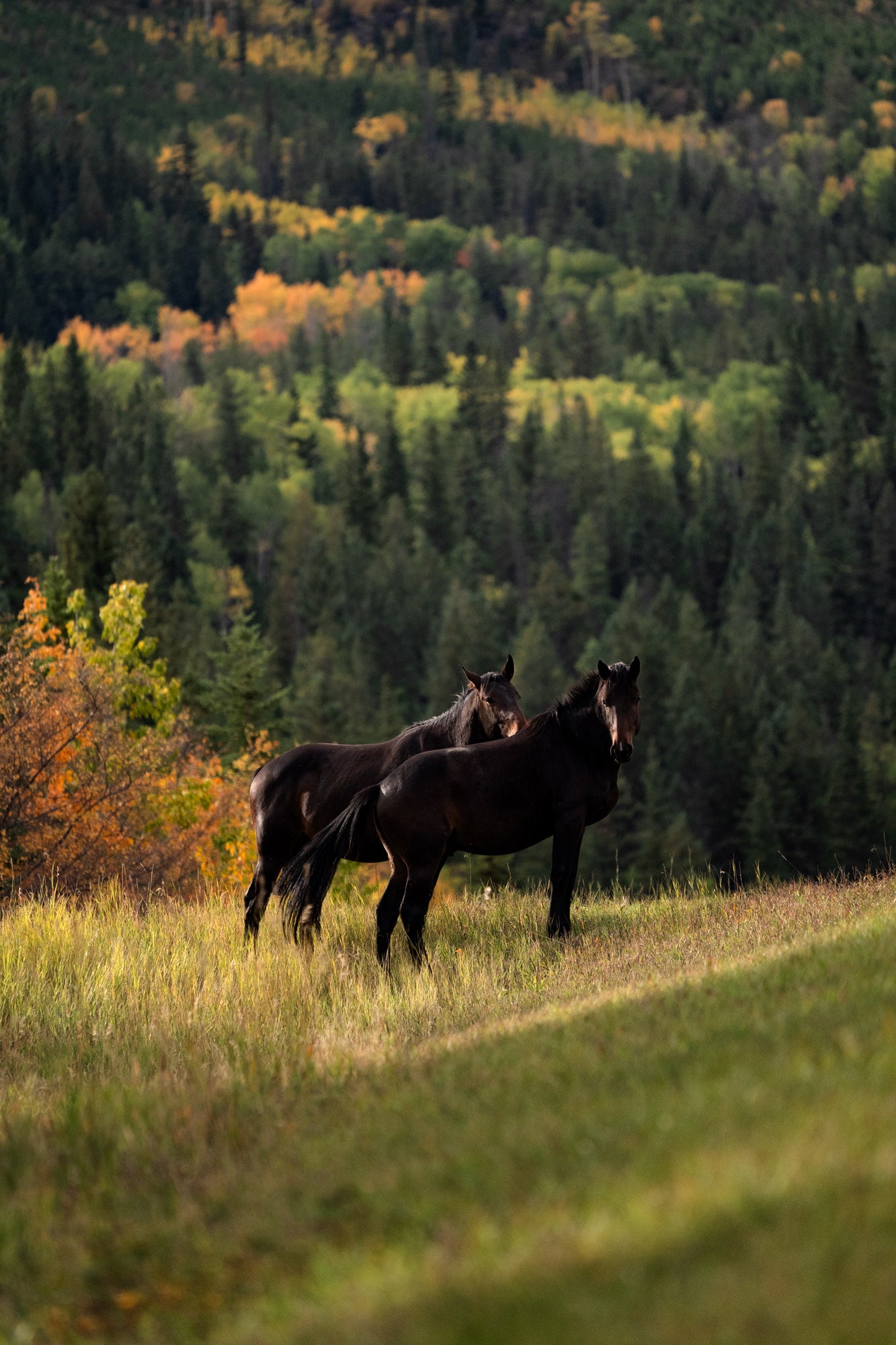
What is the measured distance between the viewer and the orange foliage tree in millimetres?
21828

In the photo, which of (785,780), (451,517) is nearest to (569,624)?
(451,517)

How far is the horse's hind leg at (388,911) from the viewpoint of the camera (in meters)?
13.2

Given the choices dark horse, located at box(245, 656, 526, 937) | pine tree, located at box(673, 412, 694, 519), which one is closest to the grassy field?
dark horse, located at box(245, 656, 526, 937)

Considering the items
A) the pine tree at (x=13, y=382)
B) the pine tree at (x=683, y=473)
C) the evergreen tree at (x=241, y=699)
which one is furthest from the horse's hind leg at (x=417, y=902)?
the pine tree at (x=683, y=473)

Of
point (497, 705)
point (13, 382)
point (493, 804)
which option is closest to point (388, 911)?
point (493, 804)

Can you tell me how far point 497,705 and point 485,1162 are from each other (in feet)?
31.7

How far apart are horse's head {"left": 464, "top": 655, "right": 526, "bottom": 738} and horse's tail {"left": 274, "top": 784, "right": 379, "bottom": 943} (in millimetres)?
1856

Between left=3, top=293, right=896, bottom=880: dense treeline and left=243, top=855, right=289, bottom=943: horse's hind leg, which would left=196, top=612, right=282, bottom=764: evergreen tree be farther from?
left=243, top=855, right=289, bottom=943: horse's hind leg

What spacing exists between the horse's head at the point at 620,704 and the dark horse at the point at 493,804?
0.01 metres

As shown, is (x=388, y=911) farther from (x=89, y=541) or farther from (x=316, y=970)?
(x=89, y=541)

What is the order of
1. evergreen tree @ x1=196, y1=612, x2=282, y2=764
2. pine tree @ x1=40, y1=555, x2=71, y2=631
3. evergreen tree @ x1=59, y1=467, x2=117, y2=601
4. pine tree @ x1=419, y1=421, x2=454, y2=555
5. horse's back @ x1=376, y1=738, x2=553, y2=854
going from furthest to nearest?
pine tree @ x1=419, y1=421, x2=454, y2=555
evergreen tree @ x1=59, y1=467, x2=117, y2=601
pine tree @ x1=40, y1=555, x2=71, y2=631
evergreen tree @ x1=196, y1=612, x2=282, y2=764
horse's back @ x1=376, y1=738, x2=553, y2=854

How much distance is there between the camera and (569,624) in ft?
522

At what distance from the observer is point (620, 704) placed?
44.1 feet

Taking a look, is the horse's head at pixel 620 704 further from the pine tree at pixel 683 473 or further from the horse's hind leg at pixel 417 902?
the pine tree at pixel 683 473
